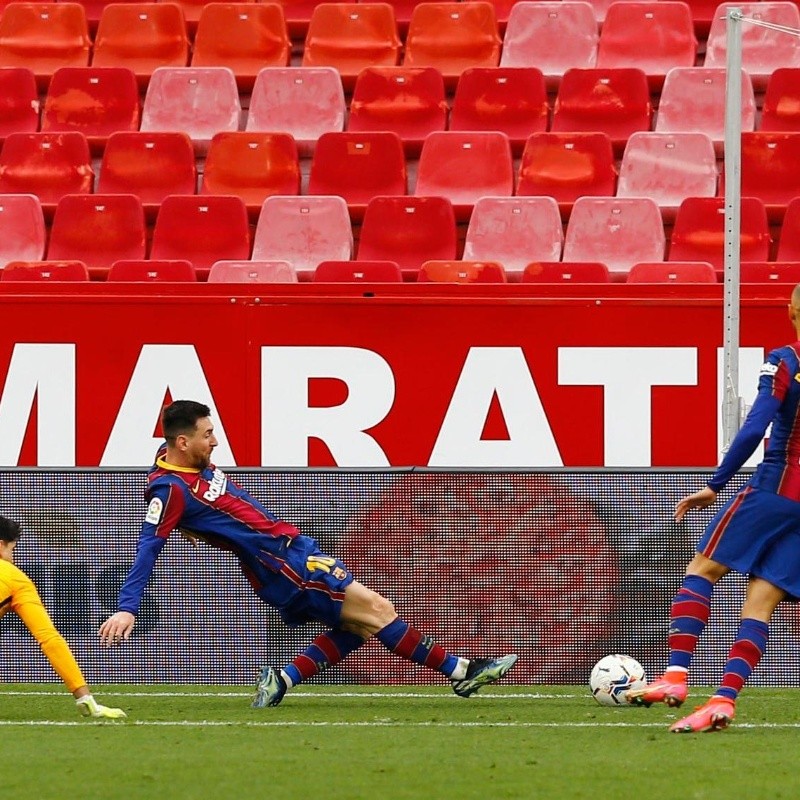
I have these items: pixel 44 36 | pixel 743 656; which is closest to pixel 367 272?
pixel 743 656

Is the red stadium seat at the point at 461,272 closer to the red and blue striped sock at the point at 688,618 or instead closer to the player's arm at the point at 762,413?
the red and blue striped sock at the point at 688,618

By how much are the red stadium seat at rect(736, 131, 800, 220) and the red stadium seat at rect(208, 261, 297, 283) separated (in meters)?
3.34

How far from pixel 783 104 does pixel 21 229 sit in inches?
213

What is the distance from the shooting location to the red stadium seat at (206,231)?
11750mm

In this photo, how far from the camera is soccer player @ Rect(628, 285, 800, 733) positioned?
6.22 meters

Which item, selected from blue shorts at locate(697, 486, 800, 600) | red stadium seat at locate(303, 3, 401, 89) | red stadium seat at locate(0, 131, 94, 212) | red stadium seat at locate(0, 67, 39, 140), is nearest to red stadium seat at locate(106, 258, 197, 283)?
red stadium seat at locate(0, 131, 94, 212)

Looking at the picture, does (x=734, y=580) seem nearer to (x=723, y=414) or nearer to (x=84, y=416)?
(x=723, y=414)

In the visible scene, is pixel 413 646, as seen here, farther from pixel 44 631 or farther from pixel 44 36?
pixel 44 36

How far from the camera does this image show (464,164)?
12.4m

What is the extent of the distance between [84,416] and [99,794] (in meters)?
5.23

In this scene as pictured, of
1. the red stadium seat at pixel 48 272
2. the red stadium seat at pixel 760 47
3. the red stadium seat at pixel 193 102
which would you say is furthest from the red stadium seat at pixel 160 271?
the red stadium seat at pixel 760 47

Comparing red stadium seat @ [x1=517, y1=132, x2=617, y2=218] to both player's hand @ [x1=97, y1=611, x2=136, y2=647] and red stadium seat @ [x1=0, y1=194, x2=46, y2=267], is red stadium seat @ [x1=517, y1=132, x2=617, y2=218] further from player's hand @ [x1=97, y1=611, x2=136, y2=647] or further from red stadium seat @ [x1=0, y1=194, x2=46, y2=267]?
player's hand @ [x1=97, y1=611, x2=136, y2=647]

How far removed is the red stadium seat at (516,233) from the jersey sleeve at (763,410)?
533 cm

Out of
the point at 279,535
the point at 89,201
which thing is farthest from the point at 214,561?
the point at 89,201
